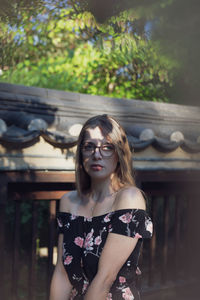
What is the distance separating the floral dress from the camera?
1.78 meters

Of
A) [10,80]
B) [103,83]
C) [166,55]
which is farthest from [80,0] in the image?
[103,83]

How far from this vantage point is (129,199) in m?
1.80

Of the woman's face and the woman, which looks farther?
the woman's face

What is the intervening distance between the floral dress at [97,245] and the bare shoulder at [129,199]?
23 millimetres

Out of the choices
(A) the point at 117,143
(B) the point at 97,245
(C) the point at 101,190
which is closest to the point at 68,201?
(C) the point at 101,190

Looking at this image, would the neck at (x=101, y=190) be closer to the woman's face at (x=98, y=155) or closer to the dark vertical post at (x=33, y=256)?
the woman's face at (x=98, y=155)

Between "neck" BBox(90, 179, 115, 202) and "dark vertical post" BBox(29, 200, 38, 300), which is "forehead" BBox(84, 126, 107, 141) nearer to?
"neck" BBox(90, 179, 115, 202)

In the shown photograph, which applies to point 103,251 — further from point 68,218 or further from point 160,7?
point 160,7

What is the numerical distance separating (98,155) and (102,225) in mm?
345

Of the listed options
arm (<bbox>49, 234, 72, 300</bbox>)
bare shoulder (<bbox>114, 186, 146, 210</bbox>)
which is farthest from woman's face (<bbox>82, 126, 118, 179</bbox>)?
arm (<bbox>49, 234, 72, 300</bbox>)

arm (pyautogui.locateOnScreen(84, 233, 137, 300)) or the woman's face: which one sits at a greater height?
the woman's face

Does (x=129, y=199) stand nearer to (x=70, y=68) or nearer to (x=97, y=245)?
(x=97, y=245)

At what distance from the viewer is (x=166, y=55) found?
212 centimetres

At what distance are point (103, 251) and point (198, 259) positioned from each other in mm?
2692
